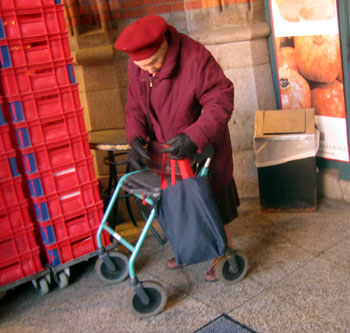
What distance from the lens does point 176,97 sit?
3260 mm

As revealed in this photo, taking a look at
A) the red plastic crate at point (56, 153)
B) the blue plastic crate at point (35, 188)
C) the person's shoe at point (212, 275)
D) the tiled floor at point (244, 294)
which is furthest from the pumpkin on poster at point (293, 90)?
the blue plastic crate at point (35, 188)

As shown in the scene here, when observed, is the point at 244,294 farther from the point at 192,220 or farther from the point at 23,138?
the point at 23,138

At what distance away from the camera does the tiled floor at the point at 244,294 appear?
10.4 ft

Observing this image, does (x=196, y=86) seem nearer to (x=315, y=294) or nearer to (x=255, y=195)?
(x=315, y=294)

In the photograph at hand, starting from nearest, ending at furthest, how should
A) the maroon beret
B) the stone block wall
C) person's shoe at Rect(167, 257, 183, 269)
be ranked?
1. the maroon beret
2. person's shoe at Rect(167, 257, 183, 269)
3. the stone block wall

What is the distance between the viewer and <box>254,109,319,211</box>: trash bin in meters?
4.32

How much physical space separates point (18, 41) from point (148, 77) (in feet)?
2.87

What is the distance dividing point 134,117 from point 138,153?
0.26 metres

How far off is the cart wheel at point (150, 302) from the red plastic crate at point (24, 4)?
6.37 feet

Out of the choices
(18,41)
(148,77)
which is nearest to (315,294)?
(148,77)

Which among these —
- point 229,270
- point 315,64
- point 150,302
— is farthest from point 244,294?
point 315,64

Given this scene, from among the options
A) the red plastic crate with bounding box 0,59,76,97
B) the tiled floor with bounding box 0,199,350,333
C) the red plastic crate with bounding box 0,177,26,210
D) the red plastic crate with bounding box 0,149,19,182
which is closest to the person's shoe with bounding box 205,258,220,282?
the tiled floor with bounding box 0,199,350,333

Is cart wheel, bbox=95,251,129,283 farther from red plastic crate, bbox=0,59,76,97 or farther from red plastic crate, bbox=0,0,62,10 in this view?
red plastic crate, bbox=0,0,62,10

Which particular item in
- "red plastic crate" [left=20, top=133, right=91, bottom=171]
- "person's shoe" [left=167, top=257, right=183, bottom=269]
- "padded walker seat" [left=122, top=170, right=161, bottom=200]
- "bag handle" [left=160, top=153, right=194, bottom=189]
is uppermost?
"red plastic crate" [left=20, top=133, right=91, bottom=171]
